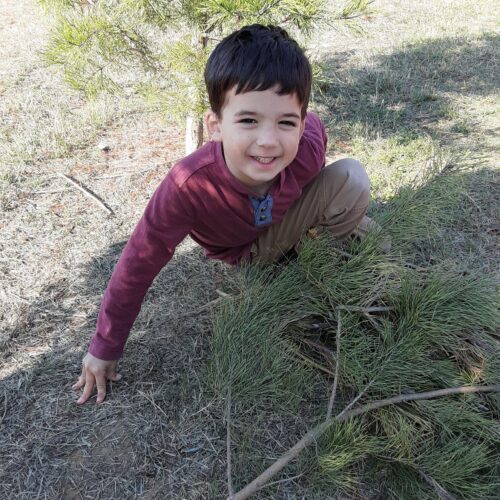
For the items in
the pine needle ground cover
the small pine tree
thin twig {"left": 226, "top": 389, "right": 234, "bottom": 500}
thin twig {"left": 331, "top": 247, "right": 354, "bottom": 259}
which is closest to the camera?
thin twig {"left": 226, "top": 389, "right": 234, "bottom": 500}

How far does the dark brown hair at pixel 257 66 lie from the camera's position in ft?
3.96

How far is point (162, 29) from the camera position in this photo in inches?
83.5

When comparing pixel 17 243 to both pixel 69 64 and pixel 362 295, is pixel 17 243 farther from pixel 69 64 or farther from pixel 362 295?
pixel 362 295

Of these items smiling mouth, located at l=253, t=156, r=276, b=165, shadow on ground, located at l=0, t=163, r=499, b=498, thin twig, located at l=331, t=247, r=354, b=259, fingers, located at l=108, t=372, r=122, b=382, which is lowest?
shadow on ground, located at l=0, t=163, r=499, b=498

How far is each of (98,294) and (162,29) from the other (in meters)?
1.18

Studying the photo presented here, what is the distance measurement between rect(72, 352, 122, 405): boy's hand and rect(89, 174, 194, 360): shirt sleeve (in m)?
0.02

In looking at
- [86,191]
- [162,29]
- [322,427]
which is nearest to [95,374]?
[322,427]

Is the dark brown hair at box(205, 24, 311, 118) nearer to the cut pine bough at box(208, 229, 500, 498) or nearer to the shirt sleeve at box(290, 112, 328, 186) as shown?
the shirt sleeve at box(290, 112, 328, 186)

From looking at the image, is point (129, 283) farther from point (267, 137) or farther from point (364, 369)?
point (364, 369)

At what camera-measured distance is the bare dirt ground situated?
3.87 feet

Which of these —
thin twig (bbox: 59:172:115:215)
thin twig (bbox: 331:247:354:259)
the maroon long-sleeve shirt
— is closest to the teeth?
the maroon long-sleeve shirt

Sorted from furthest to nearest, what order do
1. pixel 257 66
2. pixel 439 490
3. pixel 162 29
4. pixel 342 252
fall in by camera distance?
pixel 162 29 < pixel 342 252 < pixel 257 66 < pixel 439 490

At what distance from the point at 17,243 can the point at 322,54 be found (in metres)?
2.77

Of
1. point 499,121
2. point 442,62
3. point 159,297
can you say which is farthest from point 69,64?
point 442,62
